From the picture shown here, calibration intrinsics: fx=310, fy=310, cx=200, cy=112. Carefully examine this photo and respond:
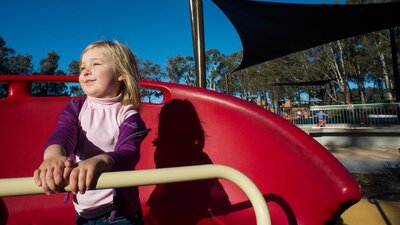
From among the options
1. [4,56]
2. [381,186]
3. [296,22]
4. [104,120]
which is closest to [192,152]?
[104,120]

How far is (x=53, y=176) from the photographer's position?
0.51 meters

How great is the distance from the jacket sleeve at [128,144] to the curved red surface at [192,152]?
512 millimetres

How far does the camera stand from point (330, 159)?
3.12ft

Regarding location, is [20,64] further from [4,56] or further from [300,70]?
[300,70]

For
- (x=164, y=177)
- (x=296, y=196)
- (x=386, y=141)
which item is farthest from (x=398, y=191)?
(x=386, y=141)

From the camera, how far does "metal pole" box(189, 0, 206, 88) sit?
2197mm

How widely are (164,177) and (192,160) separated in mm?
904

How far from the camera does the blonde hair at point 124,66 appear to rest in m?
0.91

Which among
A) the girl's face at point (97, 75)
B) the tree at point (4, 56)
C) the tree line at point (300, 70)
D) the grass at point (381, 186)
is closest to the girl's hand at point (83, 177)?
the girl's face at point (97, 75)

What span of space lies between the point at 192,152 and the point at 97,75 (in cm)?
68

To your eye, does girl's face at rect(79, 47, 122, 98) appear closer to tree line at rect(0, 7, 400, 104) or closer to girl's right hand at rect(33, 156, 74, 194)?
girl's right hand at rect(33, 156, 74, 194)

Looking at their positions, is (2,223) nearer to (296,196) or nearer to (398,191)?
(296,196)

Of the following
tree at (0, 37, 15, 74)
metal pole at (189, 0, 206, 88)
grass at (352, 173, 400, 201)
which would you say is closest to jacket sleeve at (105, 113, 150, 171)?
metal pole at (189, 0, 206, 88)

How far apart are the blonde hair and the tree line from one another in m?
15.9
